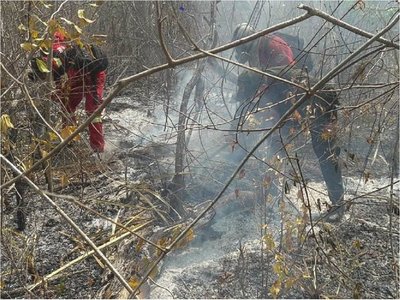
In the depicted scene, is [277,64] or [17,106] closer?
[17,106]

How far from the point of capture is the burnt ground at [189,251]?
2248mm

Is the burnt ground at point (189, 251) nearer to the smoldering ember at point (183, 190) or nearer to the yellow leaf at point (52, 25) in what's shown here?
the smoldering ember at point (183, 190)

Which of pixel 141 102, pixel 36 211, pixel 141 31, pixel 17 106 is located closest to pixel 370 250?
pixel 36 211

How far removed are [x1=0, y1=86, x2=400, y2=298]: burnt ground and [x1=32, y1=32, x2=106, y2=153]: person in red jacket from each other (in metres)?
0.25

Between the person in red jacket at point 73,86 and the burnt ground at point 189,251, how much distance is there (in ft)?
0.81

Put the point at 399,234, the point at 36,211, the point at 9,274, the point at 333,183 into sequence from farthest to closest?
the point at 333,183 < the point at 399,234 < the point at 36,211 < the point at 9,274

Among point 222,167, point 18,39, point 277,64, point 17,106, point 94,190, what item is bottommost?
point 222,167

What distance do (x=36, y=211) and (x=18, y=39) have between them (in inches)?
43.4

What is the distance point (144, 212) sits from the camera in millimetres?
2932

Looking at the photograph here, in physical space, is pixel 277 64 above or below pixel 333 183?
above

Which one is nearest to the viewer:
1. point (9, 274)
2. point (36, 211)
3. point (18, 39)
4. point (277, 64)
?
point (9, 274)

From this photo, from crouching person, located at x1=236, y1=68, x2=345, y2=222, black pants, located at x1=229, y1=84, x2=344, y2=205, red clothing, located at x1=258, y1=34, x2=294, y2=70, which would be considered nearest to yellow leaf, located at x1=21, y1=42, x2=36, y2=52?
black pants, located at x1=229, y1=84, x2=344, y2=205

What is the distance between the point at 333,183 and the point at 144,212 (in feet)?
5.53

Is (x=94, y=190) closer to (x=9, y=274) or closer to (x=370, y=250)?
(x=9, y=274)
